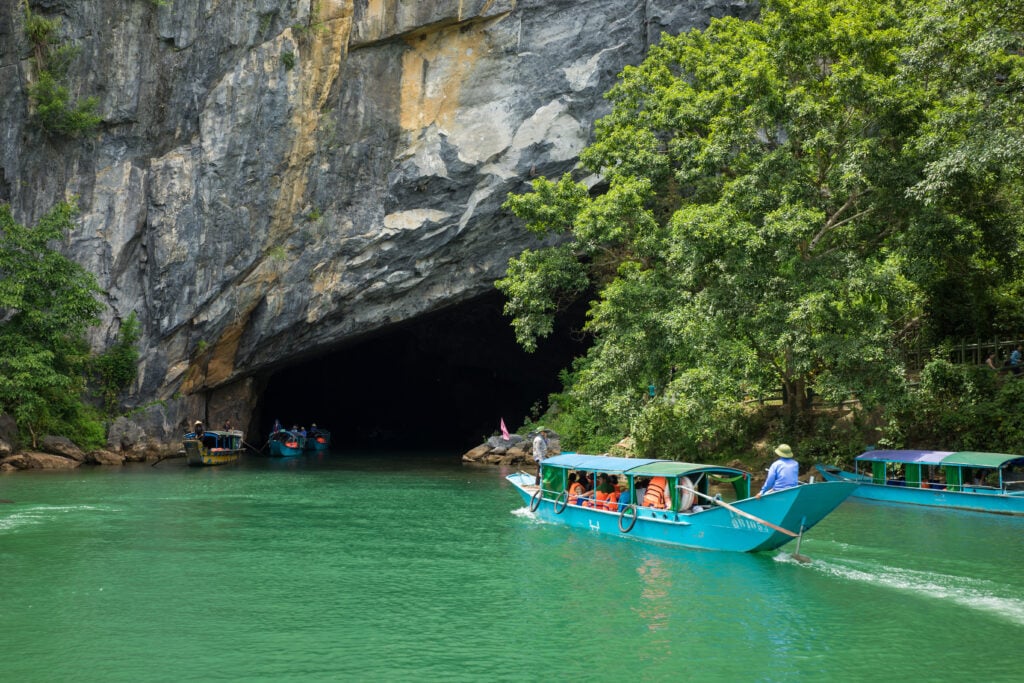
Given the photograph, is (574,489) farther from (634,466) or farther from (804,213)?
(804,213)

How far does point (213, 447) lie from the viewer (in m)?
31.0

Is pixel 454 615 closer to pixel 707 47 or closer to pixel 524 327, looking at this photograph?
pixel 524 327

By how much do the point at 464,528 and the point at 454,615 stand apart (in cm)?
634

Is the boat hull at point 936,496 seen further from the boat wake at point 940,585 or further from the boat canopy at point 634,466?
the boat wake at point 940,585

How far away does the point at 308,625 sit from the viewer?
9.57 m

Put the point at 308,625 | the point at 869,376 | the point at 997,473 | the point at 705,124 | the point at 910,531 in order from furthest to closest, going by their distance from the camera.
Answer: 1. the point at 705,124
2. the point at 869,376
3. the point at 997,473
4. the point at 910,531
5. the point at 308,625

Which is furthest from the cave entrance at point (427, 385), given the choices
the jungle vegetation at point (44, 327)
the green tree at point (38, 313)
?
the green tree at point (38, 313)

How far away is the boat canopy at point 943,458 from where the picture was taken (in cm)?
1752


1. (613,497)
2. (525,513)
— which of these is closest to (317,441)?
A: (525,513)

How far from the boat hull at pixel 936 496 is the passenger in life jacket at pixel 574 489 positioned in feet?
20.6

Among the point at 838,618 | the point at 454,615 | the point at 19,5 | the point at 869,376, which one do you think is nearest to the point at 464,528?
the point at 454,615

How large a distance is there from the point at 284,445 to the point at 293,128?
13413mm

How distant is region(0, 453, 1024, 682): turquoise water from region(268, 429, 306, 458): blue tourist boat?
58.6 feet

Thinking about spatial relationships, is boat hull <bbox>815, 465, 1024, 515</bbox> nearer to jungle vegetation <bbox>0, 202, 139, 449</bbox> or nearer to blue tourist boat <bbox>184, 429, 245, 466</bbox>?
blue tourist boat <bbox>184, 429, 245, 466</bbox>
